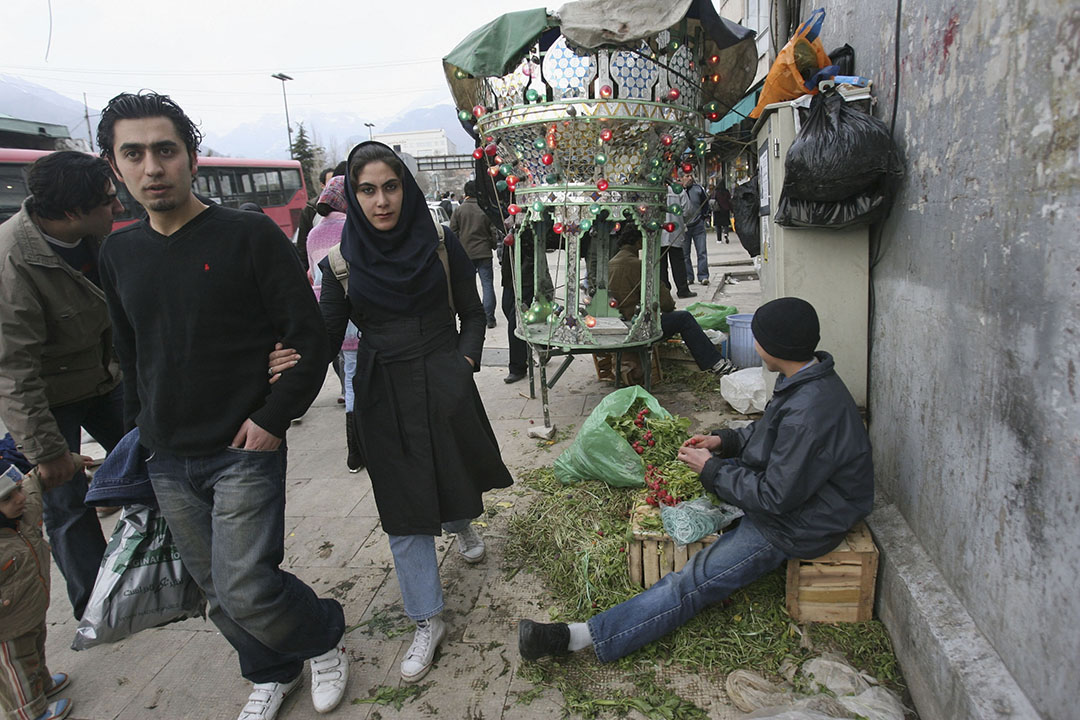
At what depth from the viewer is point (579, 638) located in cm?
243

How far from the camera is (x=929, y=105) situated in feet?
7.63

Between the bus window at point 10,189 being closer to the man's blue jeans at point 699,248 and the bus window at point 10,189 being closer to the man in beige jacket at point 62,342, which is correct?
the man in beige jacket at point 62,342

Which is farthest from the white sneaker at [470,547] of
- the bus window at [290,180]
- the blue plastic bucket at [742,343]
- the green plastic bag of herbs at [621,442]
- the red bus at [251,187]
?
the bus window at [290,180]

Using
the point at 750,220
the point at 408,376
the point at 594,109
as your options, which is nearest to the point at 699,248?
the point at 750,220

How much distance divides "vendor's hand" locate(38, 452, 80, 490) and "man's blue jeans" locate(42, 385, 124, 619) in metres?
0.30

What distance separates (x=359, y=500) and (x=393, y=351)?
2.07 m

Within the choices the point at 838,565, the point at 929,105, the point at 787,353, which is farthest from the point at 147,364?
the point at 929,105

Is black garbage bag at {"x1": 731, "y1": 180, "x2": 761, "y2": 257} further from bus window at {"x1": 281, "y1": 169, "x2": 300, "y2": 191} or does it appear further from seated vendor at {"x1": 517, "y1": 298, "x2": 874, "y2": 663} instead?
bus window at {"x1": 281, "y1": 169, "x2": 300, "y2": 191}

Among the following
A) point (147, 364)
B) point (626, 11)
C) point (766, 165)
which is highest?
point (626, 11)

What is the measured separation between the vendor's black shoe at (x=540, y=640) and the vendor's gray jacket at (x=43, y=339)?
196 centimetres

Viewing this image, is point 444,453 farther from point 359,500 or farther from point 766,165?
point 766,165

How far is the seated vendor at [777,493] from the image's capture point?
2.20 meters

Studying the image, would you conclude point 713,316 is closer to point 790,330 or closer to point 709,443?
point 709,443

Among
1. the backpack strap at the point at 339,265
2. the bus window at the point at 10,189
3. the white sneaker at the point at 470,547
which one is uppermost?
the bus window at the point at 10,189
